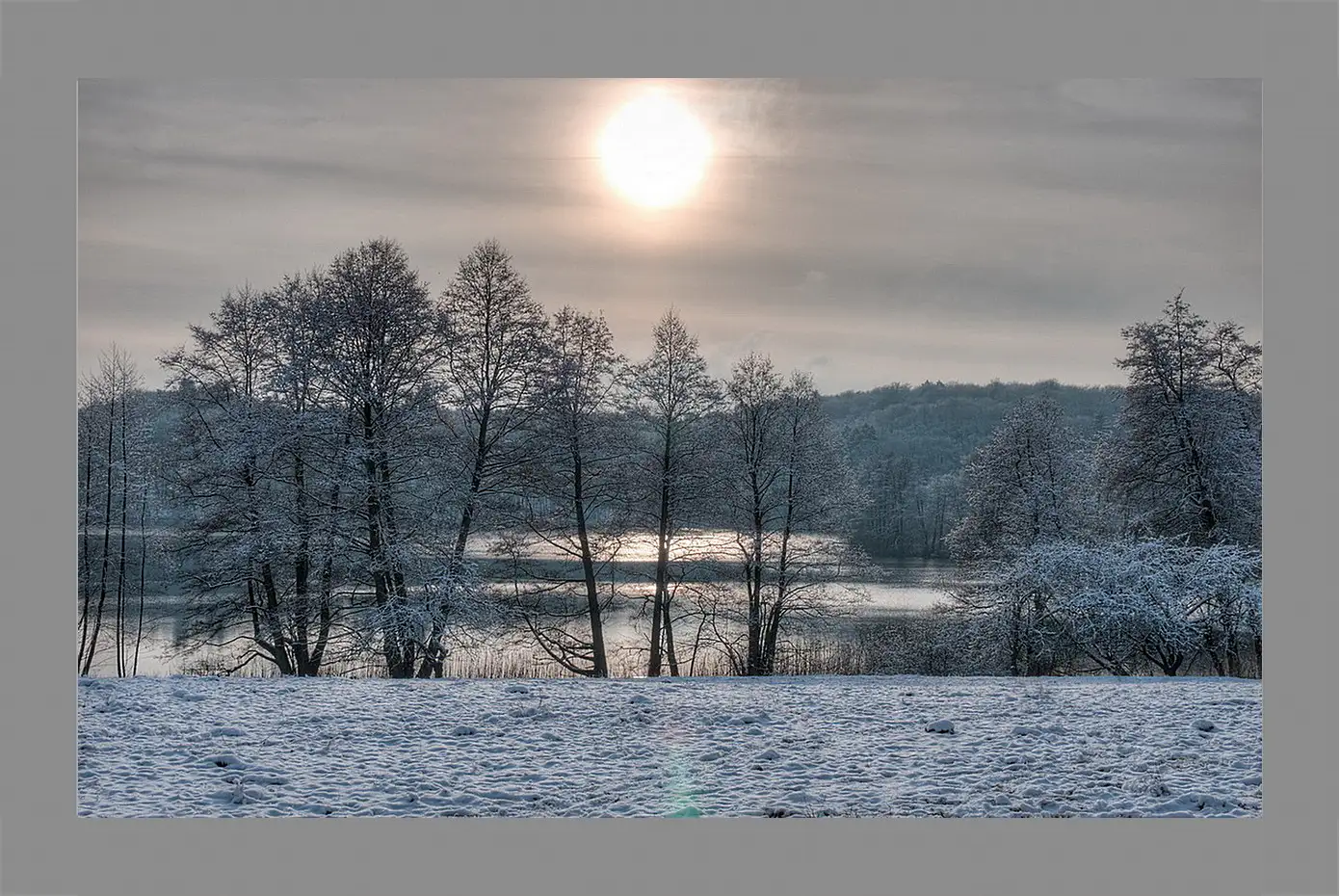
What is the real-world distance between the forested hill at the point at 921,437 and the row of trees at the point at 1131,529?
249 mm

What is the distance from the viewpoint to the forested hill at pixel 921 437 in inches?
362

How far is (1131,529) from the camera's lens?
1070cm

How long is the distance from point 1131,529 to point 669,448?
4701mm

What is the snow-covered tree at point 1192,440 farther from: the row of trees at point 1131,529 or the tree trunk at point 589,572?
the tree trunk at point 589,572

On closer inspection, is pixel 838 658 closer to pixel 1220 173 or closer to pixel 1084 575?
pixel 1084 575

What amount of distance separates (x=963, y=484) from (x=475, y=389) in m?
5.37

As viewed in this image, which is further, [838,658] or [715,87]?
[838,658]

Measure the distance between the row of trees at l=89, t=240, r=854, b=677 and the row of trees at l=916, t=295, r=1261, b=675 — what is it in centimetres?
234

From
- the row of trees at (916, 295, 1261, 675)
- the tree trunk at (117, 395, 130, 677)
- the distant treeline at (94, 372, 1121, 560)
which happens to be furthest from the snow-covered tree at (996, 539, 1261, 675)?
the tree trunk at (117, 395, 130, 677)

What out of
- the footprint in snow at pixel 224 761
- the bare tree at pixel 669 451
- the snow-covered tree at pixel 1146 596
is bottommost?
the footprint in snow at pixel 224 761

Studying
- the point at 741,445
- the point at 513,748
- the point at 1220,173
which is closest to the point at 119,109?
the point at 513,748

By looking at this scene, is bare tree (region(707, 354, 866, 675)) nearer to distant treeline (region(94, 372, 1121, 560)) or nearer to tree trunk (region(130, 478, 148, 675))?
distant treeline (region(94, 372, 1121, 560))

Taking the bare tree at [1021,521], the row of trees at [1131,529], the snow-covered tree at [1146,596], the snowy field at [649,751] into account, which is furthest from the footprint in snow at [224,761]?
the snow-covered tree at [1146,596]

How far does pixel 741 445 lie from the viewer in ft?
35.7
